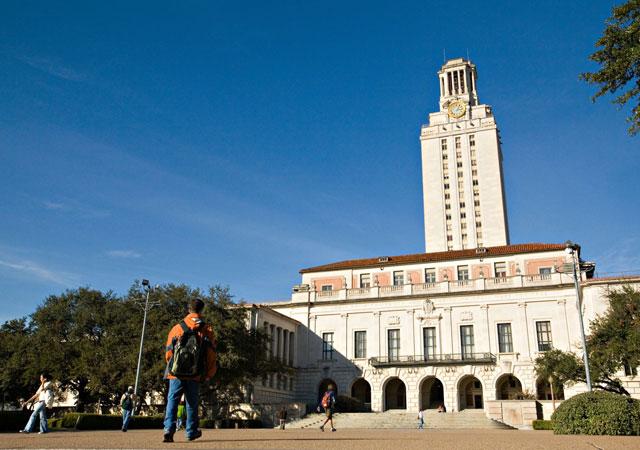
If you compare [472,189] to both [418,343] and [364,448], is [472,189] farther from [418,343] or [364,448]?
[364,448]

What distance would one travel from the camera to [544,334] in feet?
164

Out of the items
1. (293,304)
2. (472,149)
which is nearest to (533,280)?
(293,304)

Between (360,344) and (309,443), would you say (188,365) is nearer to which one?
(309,443)

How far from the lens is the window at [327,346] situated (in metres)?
56.6

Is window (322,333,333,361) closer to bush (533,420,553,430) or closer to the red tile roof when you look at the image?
the red tile roof

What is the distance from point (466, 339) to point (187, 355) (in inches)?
1890

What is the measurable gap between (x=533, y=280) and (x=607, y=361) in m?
17.2

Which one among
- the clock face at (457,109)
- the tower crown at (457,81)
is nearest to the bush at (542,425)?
the clock face at (457,109)

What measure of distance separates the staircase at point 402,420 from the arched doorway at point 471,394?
27.2 feet

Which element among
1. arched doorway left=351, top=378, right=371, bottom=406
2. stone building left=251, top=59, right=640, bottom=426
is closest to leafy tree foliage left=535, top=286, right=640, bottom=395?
stone building left=251, top=59, right=640, bottom=426

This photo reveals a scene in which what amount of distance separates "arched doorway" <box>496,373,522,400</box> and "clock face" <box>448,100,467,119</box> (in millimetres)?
58422

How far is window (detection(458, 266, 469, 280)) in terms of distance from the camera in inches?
2183

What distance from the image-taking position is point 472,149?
308 ft

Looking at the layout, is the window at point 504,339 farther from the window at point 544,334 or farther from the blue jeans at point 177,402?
the blue jeans at point 177,402
